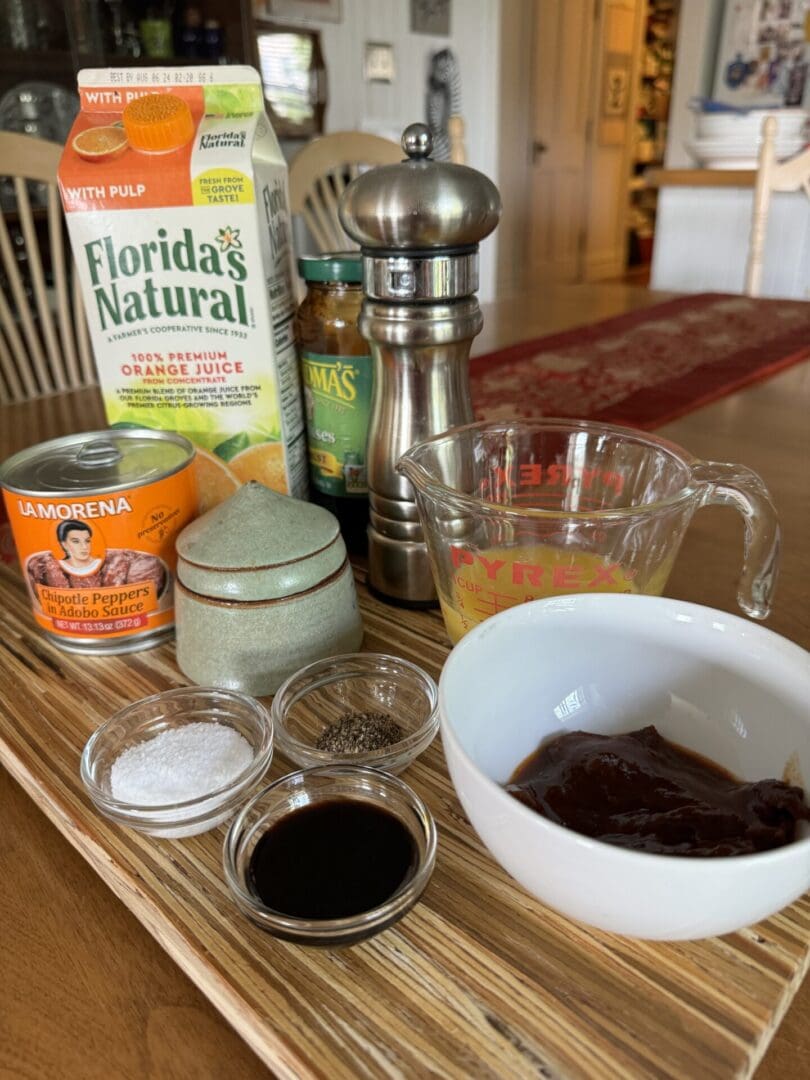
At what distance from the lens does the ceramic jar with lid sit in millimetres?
479

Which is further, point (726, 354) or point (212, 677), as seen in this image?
point (726, 354)

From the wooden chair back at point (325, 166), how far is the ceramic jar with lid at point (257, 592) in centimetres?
121

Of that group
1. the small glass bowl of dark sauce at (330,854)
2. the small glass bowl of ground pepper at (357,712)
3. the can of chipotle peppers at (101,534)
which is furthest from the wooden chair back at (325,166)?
the small glass bowl of dark sauce at (330,854)

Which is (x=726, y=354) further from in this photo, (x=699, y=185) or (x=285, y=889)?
(x=699, y=185)

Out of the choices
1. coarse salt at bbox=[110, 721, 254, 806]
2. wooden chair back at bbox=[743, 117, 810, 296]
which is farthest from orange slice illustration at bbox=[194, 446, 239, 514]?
wooden chair back at bbox=[743, 117, 810, 296]

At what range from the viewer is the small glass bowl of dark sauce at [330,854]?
0.33 m

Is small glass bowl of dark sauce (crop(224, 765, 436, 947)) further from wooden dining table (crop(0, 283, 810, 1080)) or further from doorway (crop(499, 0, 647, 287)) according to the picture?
doorway (crop(499, 0, 647, 287))

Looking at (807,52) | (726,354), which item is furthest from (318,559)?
(807,52)

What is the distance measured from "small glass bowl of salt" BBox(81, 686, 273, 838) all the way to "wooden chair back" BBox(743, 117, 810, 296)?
Answer: 5.86 ft

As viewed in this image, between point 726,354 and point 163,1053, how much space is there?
125 cm

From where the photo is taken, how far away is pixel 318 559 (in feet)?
1.61

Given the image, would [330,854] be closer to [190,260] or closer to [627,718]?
[627,718]

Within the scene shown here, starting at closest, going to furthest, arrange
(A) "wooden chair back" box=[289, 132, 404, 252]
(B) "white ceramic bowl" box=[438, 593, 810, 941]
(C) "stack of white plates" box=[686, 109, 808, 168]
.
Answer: (B) "white ceramic bowl" box=[438, 593, 810, 941], (A) "wooden chair back" box=[289, 132, 404, 252], (C) "stack of white plates" box=[686, 109, 808, 168]

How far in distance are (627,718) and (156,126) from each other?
0.46m
